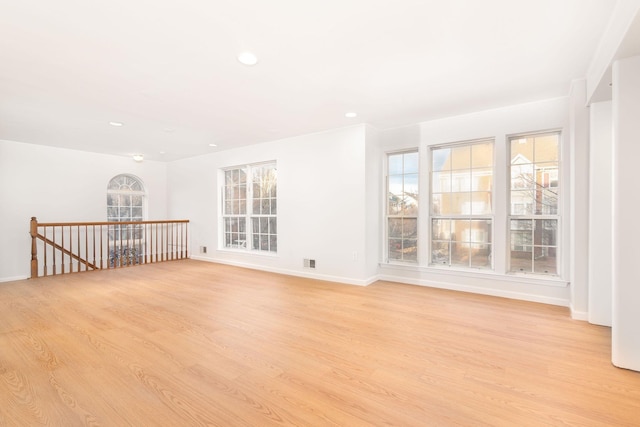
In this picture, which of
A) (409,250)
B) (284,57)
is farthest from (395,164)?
(284,57)

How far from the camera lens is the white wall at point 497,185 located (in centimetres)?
344

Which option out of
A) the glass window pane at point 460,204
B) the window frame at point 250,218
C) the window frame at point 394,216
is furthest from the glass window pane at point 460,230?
the window frame at point 250,218

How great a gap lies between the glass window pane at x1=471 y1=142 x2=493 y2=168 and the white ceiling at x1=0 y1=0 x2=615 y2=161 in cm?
54

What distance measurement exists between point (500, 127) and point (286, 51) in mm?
2930

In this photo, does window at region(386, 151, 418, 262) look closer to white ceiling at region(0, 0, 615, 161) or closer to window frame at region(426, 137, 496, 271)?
window frame at region(426, 137, 496, 271)

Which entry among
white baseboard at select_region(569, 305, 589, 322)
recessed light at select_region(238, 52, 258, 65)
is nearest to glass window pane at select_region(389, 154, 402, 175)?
white baseboard at select_region(569, 305, 589, 322)

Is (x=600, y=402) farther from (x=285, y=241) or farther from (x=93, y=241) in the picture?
(x=93, y=241)

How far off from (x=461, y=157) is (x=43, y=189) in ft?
24.1

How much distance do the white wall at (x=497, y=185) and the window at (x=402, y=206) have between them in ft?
0.56

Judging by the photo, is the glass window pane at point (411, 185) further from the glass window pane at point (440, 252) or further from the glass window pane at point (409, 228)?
the glass window pane at point (440, 252)

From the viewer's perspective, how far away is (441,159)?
14.1 feet

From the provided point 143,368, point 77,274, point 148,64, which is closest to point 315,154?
Result: point 148,64

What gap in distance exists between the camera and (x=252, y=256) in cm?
579

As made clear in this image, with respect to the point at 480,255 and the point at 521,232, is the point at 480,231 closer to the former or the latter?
the point at 480,255
